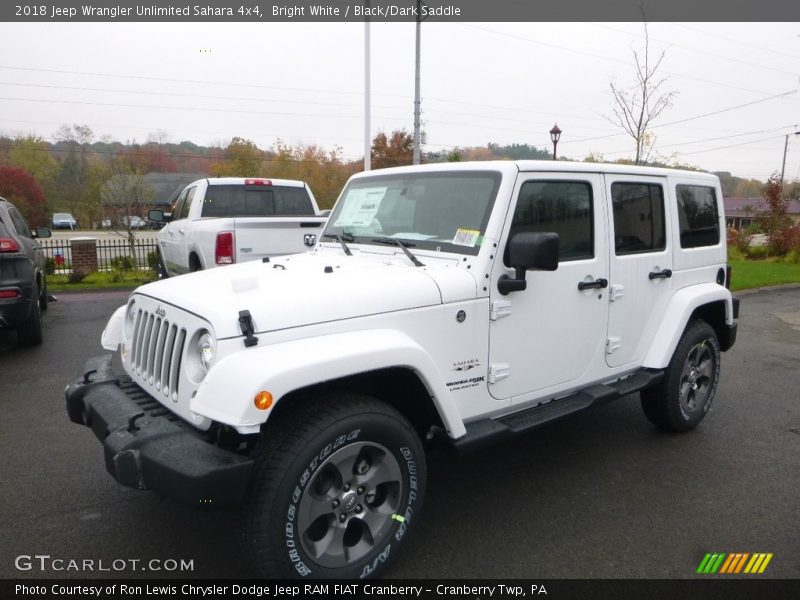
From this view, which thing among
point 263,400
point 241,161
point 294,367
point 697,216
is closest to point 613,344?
point 697,216

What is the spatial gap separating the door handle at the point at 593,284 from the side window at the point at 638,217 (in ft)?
0.99

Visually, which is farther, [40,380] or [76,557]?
[40,380]

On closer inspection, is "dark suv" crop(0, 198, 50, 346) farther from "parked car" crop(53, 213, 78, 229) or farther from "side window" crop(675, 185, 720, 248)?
"parked car" crop(53, 213, 78, 229)

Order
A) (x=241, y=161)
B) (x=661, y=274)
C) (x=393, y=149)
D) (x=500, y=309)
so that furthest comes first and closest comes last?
1. (x=393, y=149)
2. (x=241, y=161)
3. (x=661, y=274)
4. (x=500, y=309)

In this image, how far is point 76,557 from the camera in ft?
9.75

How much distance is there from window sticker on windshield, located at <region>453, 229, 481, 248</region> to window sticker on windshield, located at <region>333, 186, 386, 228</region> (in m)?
0.79

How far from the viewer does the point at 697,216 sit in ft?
15.4

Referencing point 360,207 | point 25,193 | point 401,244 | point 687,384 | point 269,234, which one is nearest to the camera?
point 401,244

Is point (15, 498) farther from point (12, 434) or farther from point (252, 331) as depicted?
point (252, 331)

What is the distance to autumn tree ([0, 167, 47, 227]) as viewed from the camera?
2711cm

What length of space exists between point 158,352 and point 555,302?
218cm

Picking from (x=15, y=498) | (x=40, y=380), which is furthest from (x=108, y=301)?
(x=15, y=498)

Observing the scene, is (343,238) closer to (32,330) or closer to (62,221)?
(32,330)

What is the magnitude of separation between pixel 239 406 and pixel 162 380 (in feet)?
2.49
